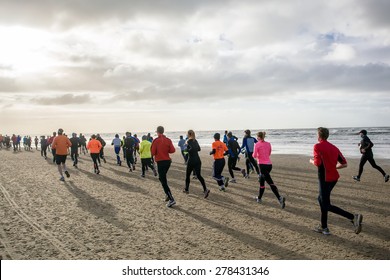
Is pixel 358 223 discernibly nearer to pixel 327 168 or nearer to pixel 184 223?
pixel 327 168

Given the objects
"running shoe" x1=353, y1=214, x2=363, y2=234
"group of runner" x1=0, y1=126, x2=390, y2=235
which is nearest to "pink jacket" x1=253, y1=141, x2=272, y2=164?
"group of runner" x1=0, y1=126, x2=390, y2=235

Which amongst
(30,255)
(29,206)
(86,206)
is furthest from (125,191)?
(30,255)

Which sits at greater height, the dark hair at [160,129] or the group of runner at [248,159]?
the dark hair at [160,129]

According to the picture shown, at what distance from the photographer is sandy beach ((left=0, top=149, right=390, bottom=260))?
511cm

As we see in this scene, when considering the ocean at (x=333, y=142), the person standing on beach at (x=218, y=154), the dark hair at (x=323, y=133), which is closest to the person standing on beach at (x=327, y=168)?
the dark hair at (x=323, y=133)

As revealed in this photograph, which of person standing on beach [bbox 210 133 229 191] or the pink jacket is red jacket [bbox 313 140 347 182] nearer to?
the pink jacket

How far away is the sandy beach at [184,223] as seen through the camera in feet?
16.8

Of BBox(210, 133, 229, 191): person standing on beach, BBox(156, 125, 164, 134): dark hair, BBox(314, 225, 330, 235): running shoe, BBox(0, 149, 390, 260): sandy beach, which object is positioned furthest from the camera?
BBox(210, 133, 229, 191): person standing on beach

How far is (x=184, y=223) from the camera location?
22.2ft

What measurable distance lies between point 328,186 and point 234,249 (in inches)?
84.7

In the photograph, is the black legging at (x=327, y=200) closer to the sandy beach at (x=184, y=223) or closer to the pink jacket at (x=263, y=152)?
the sandy beach at (x=184, y=223)

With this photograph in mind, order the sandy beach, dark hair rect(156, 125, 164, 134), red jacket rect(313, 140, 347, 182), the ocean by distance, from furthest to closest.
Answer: the ocean
dark hair rect(156, 125, 164, 134)
red jacket rect(313, 140, 347, 182)
the sandy beach

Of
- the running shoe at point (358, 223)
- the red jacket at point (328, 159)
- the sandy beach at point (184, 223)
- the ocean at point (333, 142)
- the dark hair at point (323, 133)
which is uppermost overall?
the dark hair at point (323, 133)

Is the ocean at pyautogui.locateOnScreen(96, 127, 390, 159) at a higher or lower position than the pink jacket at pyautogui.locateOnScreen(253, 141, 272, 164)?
lower
